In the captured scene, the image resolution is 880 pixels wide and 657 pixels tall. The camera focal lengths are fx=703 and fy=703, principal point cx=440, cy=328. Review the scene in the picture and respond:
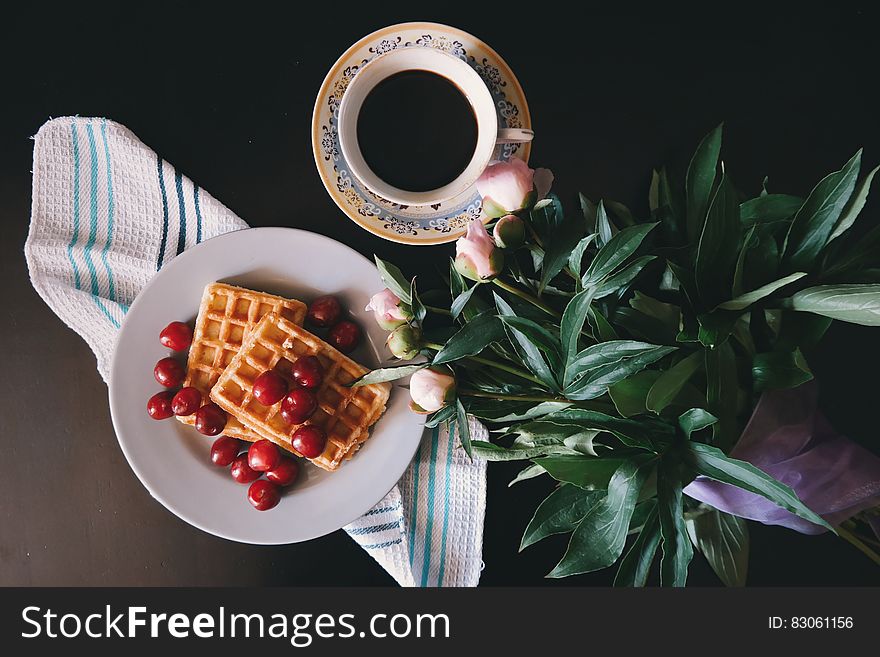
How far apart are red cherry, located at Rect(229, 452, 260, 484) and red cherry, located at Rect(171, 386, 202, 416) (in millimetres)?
83

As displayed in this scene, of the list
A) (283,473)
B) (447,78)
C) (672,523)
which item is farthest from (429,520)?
(447,78)

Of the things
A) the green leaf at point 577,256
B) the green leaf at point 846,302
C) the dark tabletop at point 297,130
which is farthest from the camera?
the dark tabletop at point 297,130

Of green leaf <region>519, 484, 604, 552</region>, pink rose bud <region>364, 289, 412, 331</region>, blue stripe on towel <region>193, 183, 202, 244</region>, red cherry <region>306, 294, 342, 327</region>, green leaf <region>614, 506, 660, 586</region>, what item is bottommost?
green leaf <region>614, 506, 660, 586</region>

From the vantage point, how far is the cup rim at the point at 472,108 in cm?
76

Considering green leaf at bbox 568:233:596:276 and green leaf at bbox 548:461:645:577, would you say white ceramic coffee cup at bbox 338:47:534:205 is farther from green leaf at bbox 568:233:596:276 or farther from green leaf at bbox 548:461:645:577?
green leaf at bbox 548:461:645:577

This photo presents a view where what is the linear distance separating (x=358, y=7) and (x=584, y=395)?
578 mm

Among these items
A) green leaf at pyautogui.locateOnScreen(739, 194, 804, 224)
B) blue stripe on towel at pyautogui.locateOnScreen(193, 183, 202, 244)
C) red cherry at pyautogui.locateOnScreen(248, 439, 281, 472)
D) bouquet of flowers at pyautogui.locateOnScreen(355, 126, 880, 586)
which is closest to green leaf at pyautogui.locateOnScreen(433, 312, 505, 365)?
bouquet of flowers at pyautogui.locateOnScreen(355, 126, 880, 586)

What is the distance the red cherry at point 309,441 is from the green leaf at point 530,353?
31 cm

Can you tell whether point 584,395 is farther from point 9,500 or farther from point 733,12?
point 9,500

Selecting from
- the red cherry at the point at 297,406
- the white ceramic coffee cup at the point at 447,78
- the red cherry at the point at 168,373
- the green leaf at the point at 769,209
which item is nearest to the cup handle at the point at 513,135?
the white ceramic coffee cup at the point at 447,78

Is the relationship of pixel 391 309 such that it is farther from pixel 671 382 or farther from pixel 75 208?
pixel 75 208

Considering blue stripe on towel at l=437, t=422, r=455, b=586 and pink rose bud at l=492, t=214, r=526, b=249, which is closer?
pink rose bud at l=492, t=214, r=526, b=249

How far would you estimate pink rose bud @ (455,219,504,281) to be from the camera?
55cm

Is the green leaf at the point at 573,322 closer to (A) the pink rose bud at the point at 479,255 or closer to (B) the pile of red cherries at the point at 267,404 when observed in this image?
(A) the pink rose bud at the point at 479,255
